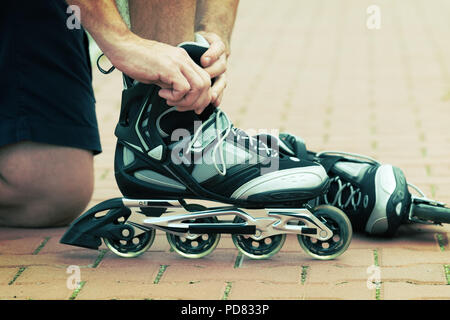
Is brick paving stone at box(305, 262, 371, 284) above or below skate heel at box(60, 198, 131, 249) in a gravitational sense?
below

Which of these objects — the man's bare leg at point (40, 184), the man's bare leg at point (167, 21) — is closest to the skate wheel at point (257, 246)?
the man's bare leg at point (167, 21)

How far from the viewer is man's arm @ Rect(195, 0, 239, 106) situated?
2307 mm

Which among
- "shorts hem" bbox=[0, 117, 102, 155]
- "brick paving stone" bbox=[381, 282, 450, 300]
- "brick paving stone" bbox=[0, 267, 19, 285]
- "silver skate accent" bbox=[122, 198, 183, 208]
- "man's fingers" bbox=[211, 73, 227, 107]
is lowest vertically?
"brick paving stone" bbox=[381, 282, 450, 300]

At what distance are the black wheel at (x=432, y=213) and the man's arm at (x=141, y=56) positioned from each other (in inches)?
33.0

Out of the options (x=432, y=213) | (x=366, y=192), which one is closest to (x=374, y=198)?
(x=366, y=192)

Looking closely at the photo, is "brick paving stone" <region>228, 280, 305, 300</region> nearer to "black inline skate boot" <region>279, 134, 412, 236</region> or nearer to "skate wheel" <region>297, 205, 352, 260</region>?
"skate wheel" <region>297, 205, 352, 260</region>

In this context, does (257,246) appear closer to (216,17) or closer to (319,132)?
(216,17)

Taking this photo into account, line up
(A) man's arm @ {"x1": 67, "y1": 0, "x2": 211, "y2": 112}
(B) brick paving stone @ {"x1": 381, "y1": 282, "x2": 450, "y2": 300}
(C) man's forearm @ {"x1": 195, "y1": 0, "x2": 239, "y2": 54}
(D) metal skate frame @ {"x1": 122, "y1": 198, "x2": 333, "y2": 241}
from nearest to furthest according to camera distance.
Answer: (B) brick paving stone @ {"x1": 381, "y1": 282, "x2": 450, "y2": 300} < (A) man's arm @ {"x1": 67, "y1": 0, "x2": 211, "y2": 112} < (D) metal skate frame @ {"x1": 122, "y1": 198, "x2": 333, "y2": 241} < (C) man's forearm @ {"x1": 195, "y1": 0, "x2": 239, "y2": 54}

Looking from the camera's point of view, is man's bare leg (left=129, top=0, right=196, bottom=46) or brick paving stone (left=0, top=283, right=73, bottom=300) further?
man's bare leg (left=129, top=0, right=196, bottom=46)

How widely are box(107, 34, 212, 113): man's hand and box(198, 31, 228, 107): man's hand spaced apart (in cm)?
8

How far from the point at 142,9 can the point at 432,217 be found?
1156 mm

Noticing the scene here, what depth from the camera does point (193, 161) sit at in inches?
90.5

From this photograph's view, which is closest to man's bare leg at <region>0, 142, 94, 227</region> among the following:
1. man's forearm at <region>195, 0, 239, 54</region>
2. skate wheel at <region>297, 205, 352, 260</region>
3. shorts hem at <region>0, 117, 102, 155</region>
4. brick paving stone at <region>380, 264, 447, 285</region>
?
shorts hem at <region>0, 117, 102, 155</region>
